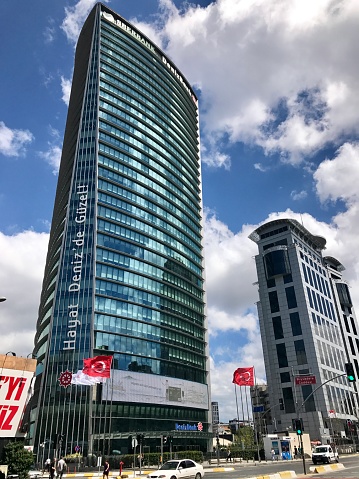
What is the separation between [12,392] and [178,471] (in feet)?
42.8

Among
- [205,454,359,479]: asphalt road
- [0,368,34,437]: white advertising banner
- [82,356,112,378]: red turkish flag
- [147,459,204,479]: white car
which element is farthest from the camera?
[82,356,112,378]: red turkish flag

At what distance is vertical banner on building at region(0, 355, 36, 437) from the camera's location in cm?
2119

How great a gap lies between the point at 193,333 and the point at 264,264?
93.8ft

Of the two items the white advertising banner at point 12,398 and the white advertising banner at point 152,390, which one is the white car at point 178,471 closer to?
the white advertising banner at point 12,398

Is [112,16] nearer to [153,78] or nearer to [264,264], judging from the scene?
[153,78]

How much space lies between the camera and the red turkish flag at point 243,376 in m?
57.3

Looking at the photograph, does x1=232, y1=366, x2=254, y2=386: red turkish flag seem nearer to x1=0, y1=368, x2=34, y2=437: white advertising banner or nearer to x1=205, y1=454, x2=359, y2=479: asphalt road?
x1=205, y1=454, x2=359, y2=479: asphalt road

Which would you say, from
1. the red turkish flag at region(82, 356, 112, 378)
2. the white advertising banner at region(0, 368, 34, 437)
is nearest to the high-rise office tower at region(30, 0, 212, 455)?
the red turkish flag at region(82, 356, 112, 378)

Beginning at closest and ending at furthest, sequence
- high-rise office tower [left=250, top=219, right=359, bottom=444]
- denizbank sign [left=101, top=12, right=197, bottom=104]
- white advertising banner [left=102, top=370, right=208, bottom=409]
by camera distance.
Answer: white advertising banner [left=102, top=370, right=208, bottom=409]
high-rise office tower [left=250, top=219, right=359, bottom=444]
denizbank sign [left=101, top=12, right=197, bottom=104]

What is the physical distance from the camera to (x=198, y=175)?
128 m

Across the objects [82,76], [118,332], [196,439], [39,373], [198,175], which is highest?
[82,76]

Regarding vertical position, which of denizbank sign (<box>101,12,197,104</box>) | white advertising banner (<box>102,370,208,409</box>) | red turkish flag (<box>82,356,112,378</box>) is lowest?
red turkish flag (<box>82,356,112,378</box>)

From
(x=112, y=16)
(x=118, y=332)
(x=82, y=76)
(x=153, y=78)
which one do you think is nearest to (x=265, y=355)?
(x=118, y=332)

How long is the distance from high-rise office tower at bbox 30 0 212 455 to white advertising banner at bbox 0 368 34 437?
40.5m
